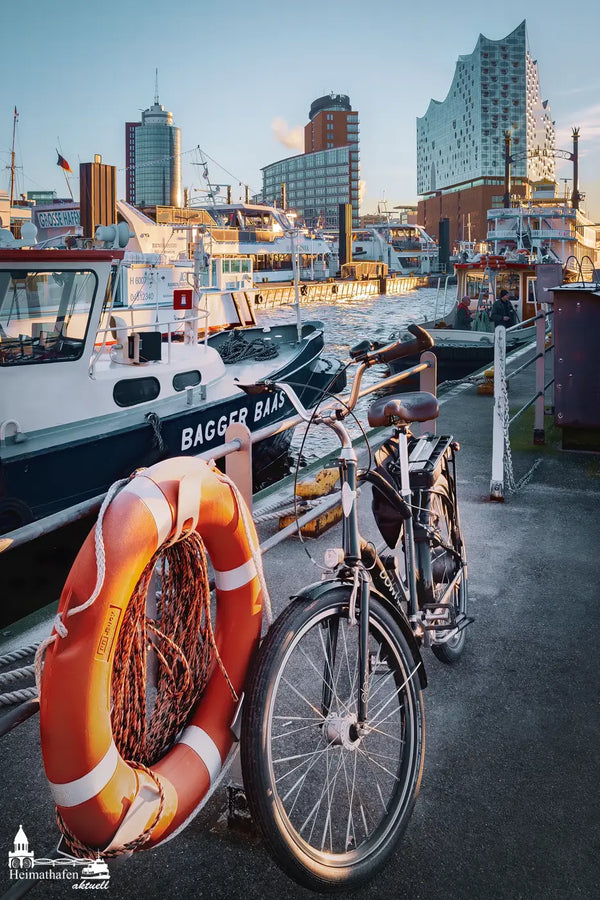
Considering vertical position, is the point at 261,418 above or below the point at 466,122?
below

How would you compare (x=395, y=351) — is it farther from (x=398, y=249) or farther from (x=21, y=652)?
(x=398, y=249)

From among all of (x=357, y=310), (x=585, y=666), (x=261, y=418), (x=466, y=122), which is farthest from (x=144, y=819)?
(x=466, y=122)

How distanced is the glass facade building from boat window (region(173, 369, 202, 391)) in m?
165

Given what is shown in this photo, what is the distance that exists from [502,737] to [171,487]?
193 cm

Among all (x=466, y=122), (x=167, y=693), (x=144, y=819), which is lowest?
(x=144, y=819)

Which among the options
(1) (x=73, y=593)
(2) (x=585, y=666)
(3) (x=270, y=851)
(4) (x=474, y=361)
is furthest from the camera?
(4) (x=474, y=361)

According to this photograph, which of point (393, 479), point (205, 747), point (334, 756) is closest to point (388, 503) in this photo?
point (393, 479)

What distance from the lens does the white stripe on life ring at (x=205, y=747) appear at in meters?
2.17

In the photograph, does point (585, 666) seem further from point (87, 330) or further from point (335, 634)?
point (87, 330)

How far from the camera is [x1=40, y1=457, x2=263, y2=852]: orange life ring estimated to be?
176 centimetres

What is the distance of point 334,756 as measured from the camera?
107 inches

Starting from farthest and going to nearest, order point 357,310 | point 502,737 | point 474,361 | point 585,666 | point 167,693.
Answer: point 357,310 → point 474,361 → point 585,666 → point 502,737 → point 167,693

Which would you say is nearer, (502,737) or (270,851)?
(270,851)

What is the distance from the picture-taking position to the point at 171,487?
1.95 metres
